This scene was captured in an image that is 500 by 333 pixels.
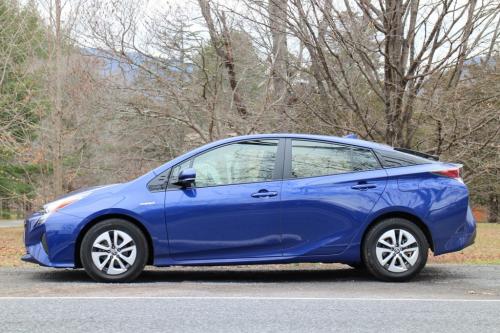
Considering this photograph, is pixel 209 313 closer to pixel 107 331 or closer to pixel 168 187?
pixel 107 331

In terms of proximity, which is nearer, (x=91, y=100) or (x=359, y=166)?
(x=359, y=166)

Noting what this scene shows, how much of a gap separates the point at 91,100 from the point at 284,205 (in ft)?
26.9

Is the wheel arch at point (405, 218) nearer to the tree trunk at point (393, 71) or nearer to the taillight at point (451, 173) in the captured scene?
the taillight at point (451, 173)

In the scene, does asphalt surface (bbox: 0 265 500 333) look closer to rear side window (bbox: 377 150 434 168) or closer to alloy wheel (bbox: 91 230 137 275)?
alloy wheel (bbox: 91 230 137 275)

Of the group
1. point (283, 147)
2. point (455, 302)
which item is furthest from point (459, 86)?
point (455, 302)

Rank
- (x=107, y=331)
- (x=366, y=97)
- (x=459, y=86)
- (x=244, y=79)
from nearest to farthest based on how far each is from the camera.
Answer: (x=107, y=331), (x=459, y=86), (x=366, y=97), (x=244, y=79)

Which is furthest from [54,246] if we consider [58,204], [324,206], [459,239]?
[459,239]

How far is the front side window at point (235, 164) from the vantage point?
7363mm

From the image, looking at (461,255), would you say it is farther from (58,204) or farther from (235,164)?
(58,204)

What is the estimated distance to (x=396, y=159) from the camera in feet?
24.8

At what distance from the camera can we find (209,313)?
5434 mm

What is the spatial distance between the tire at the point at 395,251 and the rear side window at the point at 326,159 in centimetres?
72

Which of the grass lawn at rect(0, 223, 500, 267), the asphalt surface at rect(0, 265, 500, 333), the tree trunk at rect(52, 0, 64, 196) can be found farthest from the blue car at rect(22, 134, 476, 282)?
the tree trunk at rect(52, 0, 64, 196)

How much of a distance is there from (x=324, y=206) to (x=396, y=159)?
1029 millimetres
